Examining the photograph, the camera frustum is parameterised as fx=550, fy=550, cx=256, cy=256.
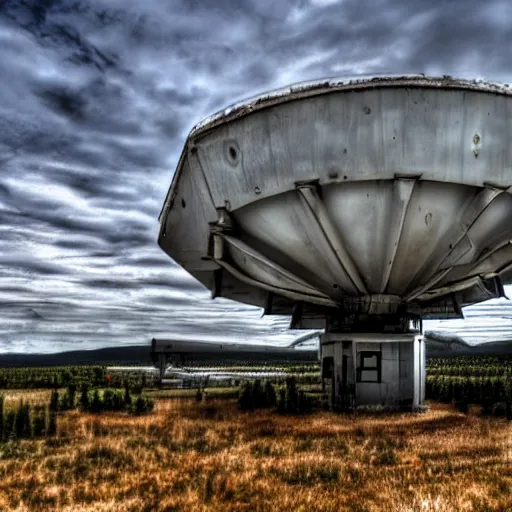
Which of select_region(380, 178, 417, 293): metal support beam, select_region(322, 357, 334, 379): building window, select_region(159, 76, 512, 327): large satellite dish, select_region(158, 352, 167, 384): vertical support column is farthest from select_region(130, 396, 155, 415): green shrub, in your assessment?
select_region(158, 352, 167, 384): vertical support column

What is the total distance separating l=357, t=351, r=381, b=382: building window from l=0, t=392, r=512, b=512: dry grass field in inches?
65.2

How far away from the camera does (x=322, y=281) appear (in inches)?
634

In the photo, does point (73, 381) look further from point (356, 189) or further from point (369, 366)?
point (356, 189)

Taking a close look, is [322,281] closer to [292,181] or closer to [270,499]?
[292,181]

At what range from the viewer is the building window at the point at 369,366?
16.7 m

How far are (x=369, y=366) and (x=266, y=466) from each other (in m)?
8.00

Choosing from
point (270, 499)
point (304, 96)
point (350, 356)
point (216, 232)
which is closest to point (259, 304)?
point (350, 356)

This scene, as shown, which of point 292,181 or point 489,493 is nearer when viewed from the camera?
point 489,493

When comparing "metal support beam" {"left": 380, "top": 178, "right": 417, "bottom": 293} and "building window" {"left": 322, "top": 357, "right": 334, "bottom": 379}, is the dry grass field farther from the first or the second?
"metal support beam" {"left": 380, "top": 178, "right": 417, "bottom": 293}

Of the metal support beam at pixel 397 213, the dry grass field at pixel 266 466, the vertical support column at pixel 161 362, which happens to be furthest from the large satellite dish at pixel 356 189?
the vertical support column at pixel 161 362

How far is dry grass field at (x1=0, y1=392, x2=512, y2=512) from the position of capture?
7.38 meters

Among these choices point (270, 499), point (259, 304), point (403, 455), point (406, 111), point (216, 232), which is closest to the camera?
point (270, 499)

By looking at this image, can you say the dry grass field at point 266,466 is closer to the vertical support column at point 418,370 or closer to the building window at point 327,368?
the vertical support column at point 418,370

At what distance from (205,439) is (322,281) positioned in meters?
5.98
